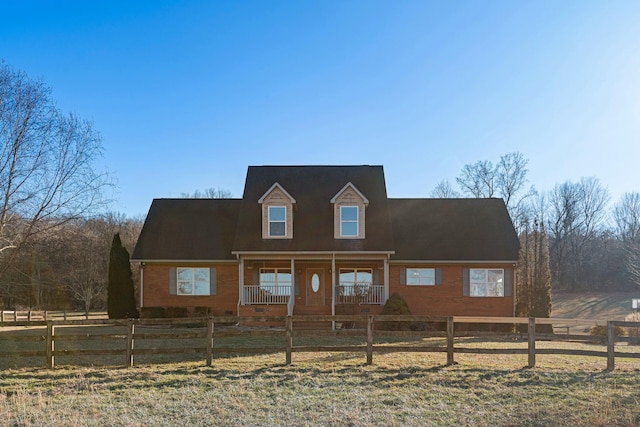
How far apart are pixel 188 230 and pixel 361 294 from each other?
9.62 meters

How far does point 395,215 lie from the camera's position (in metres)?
26.9

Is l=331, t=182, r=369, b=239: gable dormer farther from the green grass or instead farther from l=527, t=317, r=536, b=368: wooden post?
l=527, t=317, r=536, b=368: wooden post

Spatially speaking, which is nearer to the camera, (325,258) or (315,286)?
(325,258)

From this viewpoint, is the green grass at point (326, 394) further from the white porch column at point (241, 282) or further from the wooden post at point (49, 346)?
the white porch column at point (241, 282)

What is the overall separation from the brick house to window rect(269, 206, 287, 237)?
48mm

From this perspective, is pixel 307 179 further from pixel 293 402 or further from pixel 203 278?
pixel 293 402

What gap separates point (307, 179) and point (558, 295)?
1544 inches

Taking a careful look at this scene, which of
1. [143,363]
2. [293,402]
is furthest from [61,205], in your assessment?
[293,402]

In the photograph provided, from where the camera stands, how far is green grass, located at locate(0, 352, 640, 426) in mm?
8156

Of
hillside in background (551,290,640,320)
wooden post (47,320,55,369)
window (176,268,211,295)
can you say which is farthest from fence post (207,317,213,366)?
hillside in background (551,290,640,320)

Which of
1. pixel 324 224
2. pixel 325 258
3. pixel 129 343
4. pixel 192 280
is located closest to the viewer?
pixel 129 343

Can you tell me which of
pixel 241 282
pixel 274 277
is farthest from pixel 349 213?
pixel 241 282

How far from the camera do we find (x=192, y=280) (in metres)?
24.5

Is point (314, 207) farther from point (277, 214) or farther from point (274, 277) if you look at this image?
point (274, 277)
